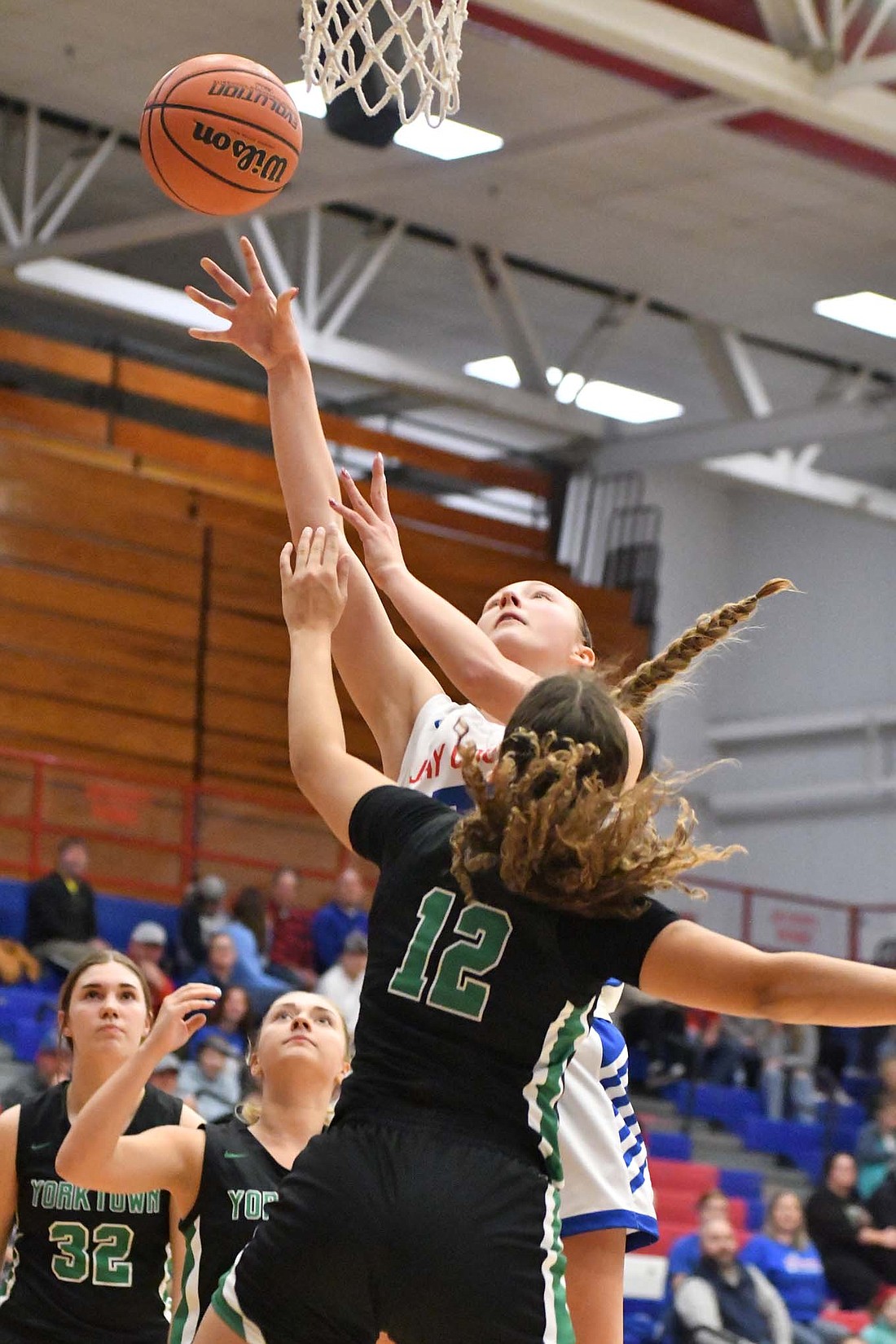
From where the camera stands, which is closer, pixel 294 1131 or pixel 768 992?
pixel 768 992

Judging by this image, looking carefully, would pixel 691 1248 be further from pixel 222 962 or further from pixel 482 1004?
pixel 482 1004

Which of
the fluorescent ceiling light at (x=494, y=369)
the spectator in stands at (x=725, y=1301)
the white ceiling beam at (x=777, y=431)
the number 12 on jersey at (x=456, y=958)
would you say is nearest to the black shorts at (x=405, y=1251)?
the number 12 on jersey at (x=456, y=958)

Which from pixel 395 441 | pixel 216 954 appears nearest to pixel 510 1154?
pixel 216 954

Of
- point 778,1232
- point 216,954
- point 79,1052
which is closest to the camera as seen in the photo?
point 79,1052

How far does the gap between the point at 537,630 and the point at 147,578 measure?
12965 millimetres

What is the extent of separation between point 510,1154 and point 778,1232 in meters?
9.07

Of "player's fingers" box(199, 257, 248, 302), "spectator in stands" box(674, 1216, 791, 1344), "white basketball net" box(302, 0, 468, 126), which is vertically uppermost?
"white basketball net" box(302, 0, 468, 126)

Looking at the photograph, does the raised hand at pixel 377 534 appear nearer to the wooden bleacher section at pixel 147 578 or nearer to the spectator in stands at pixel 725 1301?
the spectator in stands at pixel 725 1301

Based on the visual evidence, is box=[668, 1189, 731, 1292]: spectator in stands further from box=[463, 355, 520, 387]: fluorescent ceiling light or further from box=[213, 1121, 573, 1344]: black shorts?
box=[463, 355, 520, 387]: fluorescent ceiling light

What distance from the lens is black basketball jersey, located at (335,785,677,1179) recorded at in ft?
9.04

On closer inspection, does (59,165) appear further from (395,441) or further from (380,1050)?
(380,1050)

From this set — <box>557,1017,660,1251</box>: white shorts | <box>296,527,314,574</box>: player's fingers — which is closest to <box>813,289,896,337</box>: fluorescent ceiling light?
<box>557,1017,660,1251</box>: white shorts

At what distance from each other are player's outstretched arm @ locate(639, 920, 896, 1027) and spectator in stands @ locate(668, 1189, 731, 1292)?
760 cm

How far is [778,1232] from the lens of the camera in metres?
11.3
